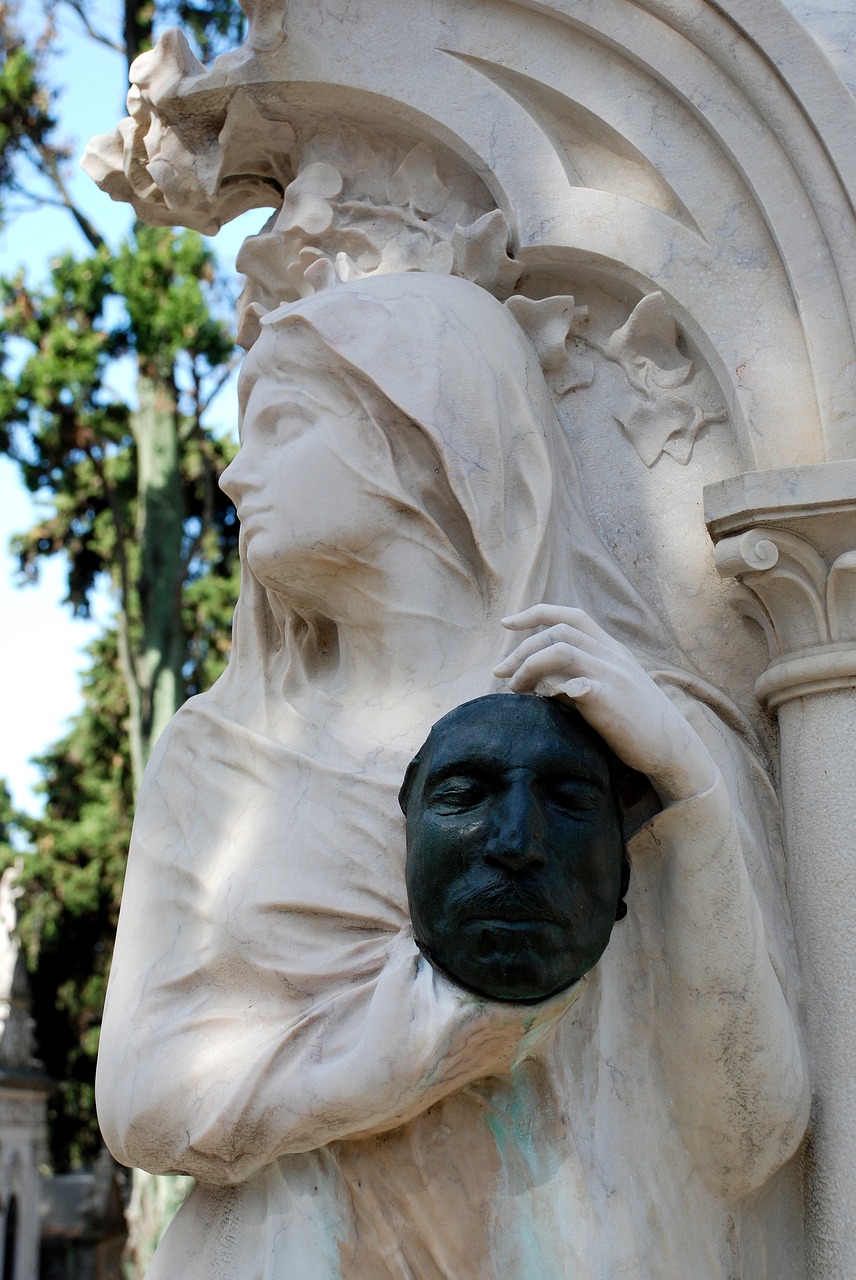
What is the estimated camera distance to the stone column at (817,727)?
2.80 metres

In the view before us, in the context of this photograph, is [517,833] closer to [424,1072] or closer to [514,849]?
[514,849]

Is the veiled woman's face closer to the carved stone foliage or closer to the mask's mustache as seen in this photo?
the carved stone foliage

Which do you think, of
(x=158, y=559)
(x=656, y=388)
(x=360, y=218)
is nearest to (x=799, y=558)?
(x=656, y=388)

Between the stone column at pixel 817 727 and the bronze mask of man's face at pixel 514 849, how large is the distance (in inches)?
21.3

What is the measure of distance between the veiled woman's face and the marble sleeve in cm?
83

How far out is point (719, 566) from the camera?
119 inches

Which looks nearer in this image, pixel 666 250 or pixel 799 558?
pixel 799 558

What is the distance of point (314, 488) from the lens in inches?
118

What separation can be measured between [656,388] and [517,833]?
1.33 metres

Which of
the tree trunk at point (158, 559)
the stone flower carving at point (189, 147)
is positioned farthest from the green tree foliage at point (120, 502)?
the stone flower carving at point (189, 147)

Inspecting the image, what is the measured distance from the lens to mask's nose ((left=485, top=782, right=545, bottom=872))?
2.37 meters

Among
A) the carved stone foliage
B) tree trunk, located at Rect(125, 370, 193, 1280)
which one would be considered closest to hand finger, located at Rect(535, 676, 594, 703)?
the carved stone foliage

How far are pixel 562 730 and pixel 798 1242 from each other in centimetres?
115

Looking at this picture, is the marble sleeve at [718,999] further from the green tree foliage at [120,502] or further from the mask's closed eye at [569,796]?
the green tree foliage at [120,502]
